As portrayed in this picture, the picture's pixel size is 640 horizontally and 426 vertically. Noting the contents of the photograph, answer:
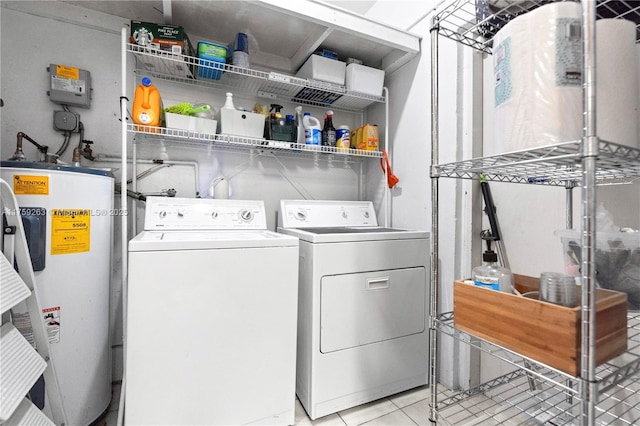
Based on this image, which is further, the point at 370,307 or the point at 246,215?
the point at 246,215

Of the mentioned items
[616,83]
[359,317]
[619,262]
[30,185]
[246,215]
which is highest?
[616,83]

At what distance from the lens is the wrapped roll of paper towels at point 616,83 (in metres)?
0.78

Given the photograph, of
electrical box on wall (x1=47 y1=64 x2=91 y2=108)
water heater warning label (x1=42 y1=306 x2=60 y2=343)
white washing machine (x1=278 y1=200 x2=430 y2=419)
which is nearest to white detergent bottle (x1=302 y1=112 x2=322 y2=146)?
white washing machine (x1=278 y1=200 x2=430 y2=419)

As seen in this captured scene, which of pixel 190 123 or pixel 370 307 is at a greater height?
pixel 190 123

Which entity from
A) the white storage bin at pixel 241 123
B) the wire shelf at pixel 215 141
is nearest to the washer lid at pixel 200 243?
the wire shelf at pixel 215 141

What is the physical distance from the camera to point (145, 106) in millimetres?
1642

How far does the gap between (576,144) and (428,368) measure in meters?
1.54

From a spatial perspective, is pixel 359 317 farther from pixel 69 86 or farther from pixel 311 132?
pixel 69 86

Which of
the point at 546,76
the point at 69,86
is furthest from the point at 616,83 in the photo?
the point at 69,86

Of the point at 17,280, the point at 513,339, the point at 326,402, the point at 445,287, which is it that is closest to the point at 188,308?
the point at 17,280

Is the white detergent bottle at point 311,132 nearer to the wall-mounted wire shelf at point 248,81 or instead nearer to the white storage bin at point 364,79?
the wall-mounted wire shelf at point 248,81

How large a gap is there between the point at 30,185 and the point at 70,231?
24cm

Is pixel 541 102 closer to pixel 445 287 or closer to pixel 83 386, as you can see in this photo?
pixel 445 287

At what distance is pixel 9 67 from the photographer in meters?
1.65
